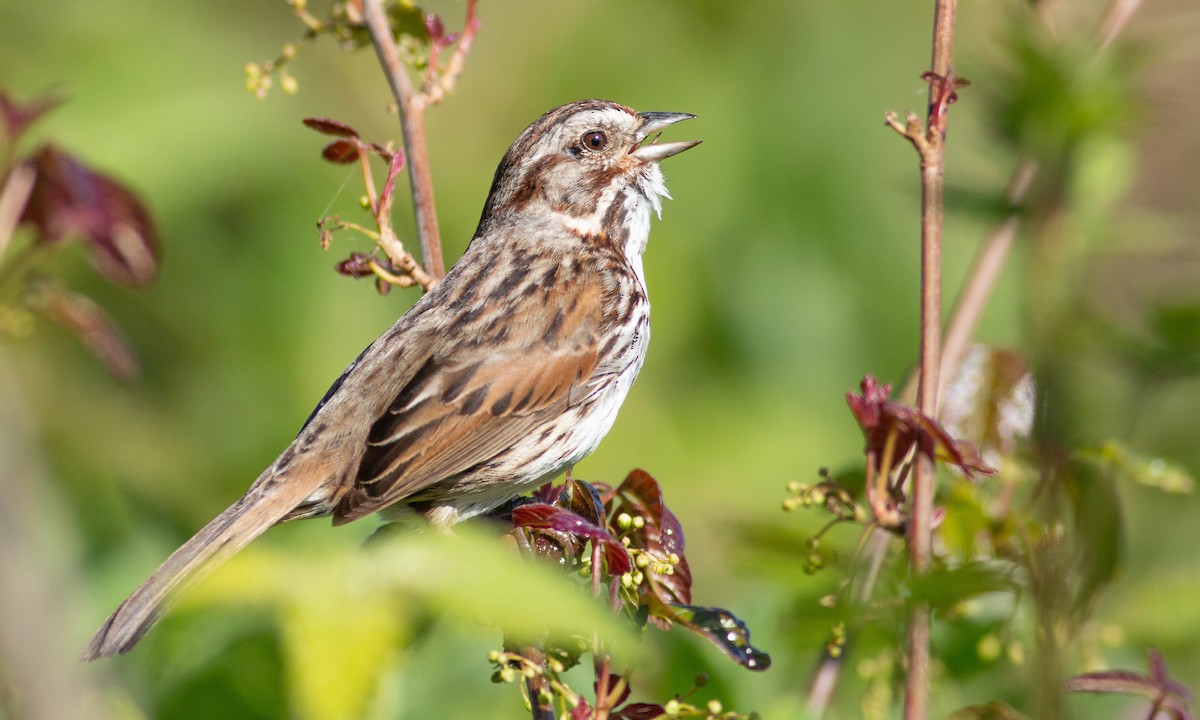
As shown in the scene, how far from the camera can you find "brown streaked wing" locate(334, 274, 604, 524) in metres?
3.13

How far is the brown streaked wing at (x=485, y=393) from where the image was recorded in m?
3.13

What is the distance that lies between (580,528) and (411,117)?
991 mm

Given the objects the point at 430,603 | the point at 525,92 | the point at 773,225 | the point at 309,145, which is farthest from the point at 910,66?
the point at 430,603

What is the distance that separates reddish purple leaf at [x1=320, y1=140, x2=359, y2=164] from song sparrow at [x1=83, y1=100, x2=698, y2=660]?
594 mm

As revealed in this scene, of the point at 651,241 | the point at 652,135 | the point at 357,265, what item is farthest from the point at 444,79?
the point at 651,241

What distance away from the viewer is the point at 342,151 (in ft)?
8.55

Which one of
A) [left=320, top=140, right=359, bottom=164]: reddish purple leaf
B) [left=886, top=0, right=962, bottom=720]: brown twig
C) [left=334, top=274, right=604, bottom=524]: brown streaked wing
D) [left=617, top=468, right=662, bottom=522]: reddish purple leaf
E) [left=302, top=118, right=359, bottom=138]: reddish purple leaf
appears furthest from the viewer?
[left=334, top=274, right=604, bottom=524]: brown streaked wing

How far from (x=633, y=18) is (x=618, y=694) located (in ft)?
16.3

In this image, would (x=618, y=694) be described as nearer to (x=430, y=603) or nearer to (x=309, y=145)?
(x=430, y=603)

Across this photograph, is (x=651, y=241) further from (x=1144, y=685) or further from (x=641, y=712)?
(x=1144, y=685)

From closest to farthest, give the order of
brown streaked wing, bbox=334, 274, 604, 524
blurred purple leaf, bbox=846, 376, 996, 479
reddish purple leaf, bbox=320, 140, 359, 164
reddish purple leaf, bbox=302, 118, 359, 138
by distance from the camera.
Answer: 1. blurred purple leaf, bbox=846, 376, 996, 479
2. reddish purple leaf, bbox=302, 118, 359, 138
3. reddish purple leaf, bbox=320, 140, 359, 164
4. brown streaked wing, bbox=334, 274, 604, 524

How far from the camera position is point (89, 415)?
5387 millimetres

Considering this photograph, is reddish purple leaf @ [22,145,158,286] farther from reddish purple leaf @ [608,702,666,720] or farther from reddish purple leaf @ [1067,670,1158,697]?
reddish purple leaf @ [1067,670,1158,697]

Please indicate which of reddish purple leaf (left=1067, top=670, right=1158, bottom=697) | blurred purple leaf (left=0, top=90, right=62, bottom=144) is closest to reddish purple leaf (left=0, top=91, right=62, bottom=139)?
blurred purple leaf (left=0, top=90, right=62, bottom=144)
